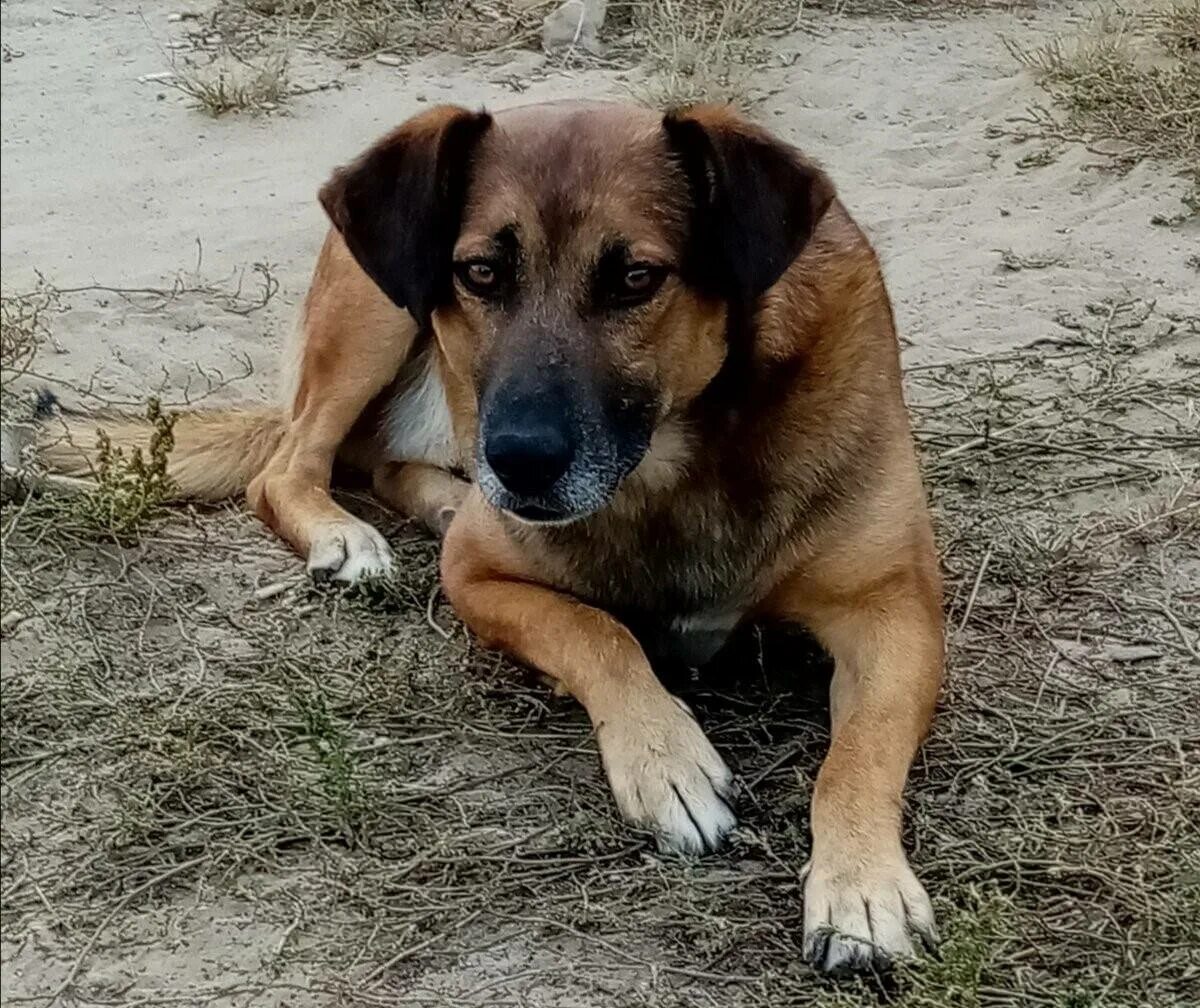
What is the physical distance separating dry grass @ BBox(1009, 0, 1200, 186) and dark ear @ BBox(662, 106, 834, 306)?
361 cm

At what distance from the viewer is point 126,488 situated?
3.39 meters

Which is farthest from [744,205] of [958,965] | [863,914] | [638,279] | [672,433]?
[958,965]

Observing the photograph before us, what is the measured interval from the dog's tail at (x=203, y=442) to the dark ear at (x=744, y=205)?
148cm

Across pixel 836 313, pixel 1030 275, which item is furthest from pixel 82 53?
pixel 1030 275

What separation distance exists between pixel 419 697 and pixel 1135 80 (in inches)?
173

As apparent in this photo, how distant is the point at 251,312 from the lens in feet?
17.3

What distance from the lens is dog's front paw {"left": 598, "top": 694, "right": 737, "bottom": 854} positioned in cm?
297

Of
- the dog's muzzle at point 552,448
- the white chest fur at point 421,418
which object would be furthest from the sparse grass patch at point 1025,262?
the dog's muzzle at point 552,448

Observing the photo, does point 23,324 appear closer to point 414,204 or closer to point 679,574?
point 414,204

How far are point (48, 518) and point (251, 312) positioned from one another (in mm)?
2812

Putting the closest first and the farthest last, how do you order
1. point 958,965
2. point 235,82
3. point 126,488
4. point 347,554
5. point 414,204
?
point 958,965
point 414,204
point 126,488
point 235,82
point 347,554

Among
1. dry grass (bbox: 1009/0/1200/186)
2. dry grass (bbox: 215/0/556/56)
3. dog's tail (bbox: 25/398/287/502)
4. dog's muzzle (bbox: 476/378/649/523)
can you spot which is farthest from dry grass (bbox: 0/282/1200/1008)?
dry grass (bbox: 1009/0/1200/186)

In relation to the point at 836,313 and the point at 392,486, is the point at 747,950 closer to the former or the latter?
the point at 836,313

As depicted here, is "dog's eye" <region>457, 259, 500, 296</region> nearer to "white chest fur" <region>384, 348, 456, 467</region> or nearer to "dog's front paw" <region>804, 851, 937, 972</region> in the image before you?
"dog's front paw" <region>804, 851, 937, 972</region>
